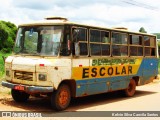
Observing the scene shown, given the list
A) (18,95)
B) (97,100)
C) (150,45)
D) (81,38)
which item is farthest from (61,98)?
(150,45)

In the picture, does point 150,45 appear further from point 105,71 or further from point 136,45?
point 105,71

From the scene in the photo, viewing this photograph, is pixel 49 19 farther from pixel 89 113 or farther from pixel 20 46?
pixel 89 113

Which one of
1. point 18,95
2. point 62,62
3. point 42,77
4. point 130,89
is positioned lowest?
point 130,89

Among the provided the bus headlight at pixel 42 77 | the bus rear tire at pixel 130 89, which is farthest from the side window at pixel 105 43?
the bus headlight at pixel 42 77

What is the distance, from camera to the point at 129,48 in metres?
16.2

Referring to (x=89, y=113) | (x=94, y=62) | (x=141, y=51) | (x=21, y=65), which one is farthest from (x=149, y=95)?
(x=21, y=65)

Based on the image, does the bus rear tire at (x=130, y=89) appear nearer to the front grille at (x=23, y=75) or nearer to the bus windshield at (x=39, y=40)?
the bus windshield at (x=39, y=40)

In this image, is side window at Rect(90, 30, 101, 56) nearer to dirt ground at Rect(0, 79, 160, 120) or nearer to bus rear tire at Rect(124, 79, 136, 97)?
→ dirt ground at Rect(0, 79, 160, 120)

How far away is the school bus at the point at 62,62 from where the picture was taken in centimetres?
1187

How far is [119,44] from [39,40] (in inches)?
166

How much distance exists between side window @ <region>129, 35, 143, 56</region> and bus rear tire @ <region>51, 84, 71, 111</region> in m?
5.01

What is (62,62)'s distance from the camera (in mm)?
12055

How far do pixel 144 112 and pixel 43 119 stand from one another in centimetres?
359

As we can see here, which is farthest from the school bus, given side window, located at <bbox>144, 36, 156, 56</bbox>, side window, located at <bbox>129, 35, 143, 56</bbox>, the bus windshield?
side window, located at <bbox>144, 36, 156, 56</bbox>
